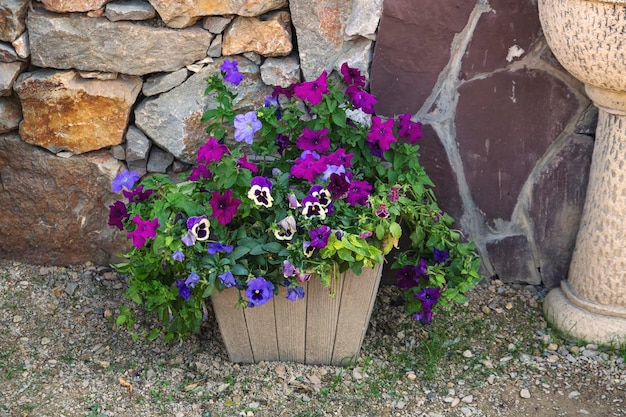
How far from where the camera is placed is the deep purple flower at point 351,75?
2551 millimetres

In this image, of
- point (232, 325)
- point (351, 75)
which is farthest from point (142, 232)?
point (351, 75)

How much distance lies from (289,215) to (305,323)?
1.34 ft

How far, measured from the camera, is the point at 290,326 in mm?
2557

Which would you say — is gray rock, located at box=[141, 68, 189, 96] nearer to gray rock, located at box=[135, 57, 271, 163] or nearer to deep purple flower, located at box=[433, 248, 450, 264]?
gray rock, located at box=[135, 57, 271, 163]

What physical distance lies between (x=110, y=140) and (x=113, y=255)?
47 centimetres

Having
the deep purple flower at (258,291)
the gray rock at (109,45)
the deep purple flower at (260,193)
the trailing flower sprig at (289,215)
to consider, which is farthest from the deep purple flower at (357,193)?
the gray rock at (109,45)

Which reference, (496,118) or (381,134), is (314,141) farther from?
(496,118)

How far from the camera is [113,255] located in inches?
122

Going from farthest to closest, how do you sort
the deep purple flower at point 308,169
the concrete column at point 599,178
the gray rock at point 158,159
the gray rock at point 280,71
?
the gray rock at point 158,159 → the gray rock at point 280,71 → the deep purple flower at point 308,169 → the concrete column at point 599,178

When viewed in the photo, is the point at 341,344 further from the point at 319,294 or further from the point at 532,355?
the point at 532,355

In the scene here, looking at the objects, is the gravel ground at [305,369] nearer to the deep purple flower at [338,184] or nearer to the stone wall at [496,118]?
the stone wall at [496,118]

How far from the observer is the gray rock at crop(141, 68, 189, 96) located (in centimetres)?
280

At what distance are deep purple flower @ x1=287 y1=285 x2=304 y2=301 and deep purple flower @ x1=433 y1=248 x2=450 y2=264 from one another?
49 cm

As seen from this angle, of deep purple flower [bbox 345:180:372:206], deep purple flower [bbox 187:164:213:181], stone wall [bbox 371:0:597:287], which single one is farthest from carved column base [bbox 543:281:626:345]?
deep purple flower [bbox 187:164:213:181]
